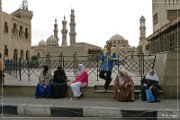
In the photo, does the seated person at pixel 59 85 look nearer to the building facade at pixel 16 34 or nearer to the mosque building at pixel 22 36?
the mosque building at pixel 22 36

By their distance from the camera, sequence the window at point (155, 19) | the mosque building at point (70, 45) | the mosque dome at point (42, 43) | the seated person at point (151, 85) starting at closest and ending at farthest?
the seated person at point (151, 85)
the mosque building at point (70, 45)
the window at point (155, 19)
the mosque dome at point (42, 43)

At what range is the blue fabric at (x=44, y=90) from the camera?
27.7 feet

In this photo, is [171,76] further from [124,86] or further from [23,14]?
[23,14]

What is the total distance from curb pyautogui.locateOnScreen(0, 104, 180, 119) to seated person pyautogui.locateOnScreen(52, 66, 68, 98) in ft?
4.83

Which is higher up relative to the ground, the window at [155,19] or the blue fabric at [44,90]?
the window at [155,19]

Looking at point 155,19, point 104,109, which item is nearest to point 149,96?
point 104,109

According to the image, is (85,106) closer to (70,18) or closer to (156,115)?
(156,115)

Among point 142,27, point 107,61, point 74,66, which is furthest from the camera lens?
point 142,27

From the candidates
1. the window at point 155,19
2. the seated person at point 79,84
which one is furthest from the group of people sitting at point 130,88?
the window at point 155,19

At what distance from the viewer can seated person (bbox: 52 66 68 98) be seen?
8.44m

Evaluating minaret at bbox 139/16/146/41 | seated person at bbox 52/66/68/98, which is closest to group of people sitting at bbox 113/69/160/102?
seated person at bbox 52/66/68/98

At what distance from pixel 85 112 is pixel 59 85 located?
208cm

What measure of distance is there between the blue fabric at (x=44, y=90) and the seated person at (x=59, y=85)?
4.9 inches

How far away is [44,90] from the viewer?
8.46 m
